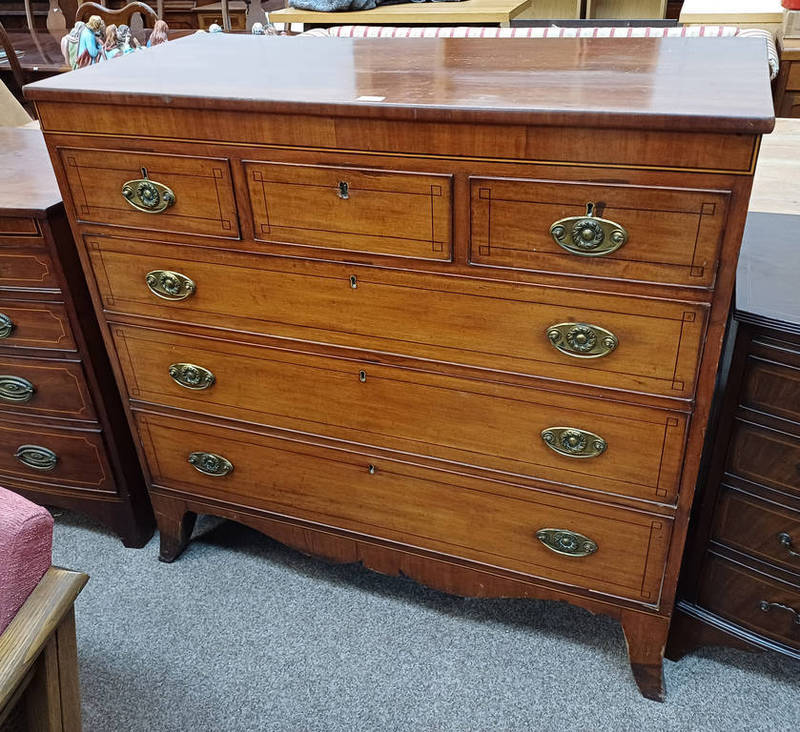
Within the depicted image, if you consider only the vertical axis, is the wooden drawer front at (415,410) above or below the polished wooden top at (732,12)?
below

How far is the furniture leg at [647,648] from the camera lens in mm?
1467

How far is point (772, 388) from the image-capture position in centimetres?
121

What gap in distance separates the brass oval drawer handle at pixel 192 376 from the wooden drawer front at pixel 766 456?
39.1 inches

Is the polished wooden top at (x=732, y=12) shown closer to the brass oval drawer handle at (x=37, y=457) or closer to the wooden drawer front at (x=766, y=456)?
the wooden drawer front at (x=766, y=456)

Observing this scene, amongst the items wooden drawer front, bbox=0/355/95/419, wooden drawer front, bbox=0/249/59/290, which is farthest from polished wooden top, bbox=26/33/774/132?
wooden drawer front, bbox=0/355/95/419

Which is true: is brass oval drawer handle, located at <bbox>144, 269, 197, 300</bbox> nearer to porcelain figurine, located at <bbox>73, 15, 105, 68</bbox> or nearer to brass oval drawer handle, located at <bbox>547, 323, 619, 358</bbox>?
brass oval drawer handle, located at <bbox>547, 323, 619, 358</bbox>

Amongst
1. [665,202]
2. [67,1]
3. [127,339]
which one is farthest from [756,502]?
[67,1]

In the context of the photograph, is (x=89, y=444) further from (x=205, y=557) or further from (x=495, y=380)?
(x=495, y=380)

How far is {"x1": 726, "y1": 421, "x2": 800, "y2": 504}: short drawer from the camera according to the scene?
1.25 m

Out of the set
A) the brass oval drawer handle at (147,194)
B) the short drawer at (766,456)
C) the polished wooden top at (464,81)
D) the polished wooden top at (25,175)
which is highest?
the polished wooden top at (464,81)

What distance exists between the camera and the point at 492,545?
152 centimetres

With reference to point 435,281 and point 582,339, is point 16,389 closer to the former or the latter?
point 435,281

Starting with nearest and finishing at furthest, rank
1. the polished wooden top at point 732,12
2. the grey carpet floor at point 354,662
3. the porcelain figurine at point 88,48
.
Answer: the grey carpet floor at point 354,662 → the porcelain figurine at point 88,48 → the polished wooden top at point 732,12

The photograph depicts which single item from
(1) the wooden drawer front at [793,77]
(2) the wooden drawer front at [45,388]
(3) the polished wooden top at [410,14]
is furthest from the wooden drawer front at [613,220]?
(3) the polished wooden top at [410,14]
